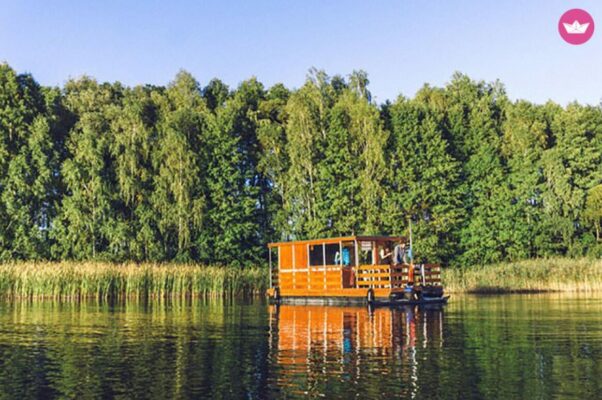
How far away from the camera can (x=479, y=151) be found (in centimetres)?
6053

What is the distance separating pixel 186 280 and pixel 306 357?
27599 millimetres

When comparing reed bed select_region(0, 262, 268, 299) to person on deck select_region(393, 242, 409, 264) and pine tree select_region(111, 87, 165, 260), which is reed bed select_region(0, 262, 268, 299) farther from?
person on deck select_region(393, 242, 409, 264)

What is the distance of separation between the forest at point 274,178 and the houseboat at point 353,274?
1756 centimetres

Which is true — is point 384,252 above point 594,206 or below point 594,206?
below

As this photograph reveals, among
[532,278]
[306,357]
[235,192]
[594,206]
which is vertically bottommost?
[306,357]

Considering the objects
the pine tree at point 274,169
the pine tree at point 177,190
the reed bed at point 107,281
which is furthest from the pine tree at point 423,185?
the reed bed at point 107,281

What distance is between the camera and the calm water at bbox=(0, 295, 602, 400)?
10953 mm

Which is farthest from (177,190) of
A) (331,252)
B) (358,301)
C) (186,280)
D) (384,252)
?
(358,301)

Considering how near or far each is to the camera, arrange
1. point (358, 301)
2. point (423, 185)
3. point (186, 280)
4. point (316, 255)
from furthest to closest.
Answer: point (423, 185) < point (186, 280) < point (316, 255) < point (358, 301)

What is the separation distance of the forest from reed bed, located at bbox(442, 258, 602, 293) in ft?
29.1

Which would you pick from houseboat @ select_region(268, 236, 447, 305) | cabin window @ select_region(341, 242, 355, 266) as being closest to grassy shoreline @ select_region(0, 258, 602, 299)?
houseboat @ select_region(268, 236, 447, 305)

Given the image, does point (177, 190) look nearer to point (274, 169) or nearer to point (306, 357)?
point (274, 169)

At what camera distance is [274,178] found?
59.4m

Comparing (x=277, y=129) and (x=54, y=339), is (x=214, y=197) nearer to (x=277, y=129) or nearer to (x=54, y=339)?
(x=277, y=129)
